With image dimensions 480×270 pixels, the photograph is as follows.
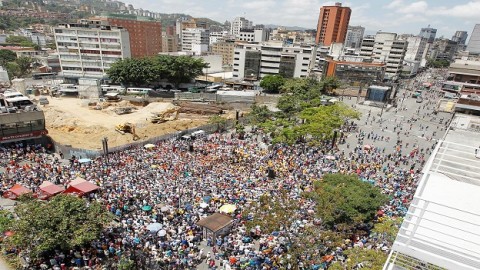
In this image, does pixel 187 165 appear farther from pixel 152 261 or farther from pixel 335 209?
pixel 335 209

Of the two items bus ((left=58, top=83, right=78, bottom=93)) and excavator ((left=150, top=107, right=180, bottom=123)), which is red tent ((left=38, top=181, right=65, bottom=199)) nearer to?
excavator ((left=150, top=107, right=180, bottom=123))

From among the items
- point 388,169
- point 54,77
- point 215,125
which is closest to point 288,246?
point 388,169

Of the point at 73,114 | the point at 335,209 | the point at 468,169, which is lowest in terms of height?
the point at 73,114

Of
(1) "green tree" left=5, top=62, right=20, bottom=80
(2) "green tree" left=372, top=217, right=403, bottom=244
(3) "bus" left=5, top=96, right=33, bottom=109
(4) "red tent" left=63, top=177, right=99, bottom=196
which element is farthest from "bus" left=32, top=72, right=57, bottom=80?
(2) "green tree" left=372, top=217, right=403, bottom=244

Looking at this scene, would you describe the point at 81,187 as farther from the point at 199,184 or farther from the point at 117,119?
the point at 117,119

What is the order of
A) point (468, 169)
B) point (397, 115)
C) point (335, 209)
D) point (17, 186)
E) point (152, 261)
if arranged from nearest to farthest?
1. point (468, 169)
2. point (152, 261)
3. point (335, 209)
4. point (17, 186)
5. point (397, 115)

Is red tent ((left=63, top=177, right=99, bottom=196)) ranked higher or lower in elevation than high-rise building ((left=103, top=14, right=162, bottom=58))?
lower

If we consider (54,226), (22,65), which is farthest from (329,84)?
(22,65)
